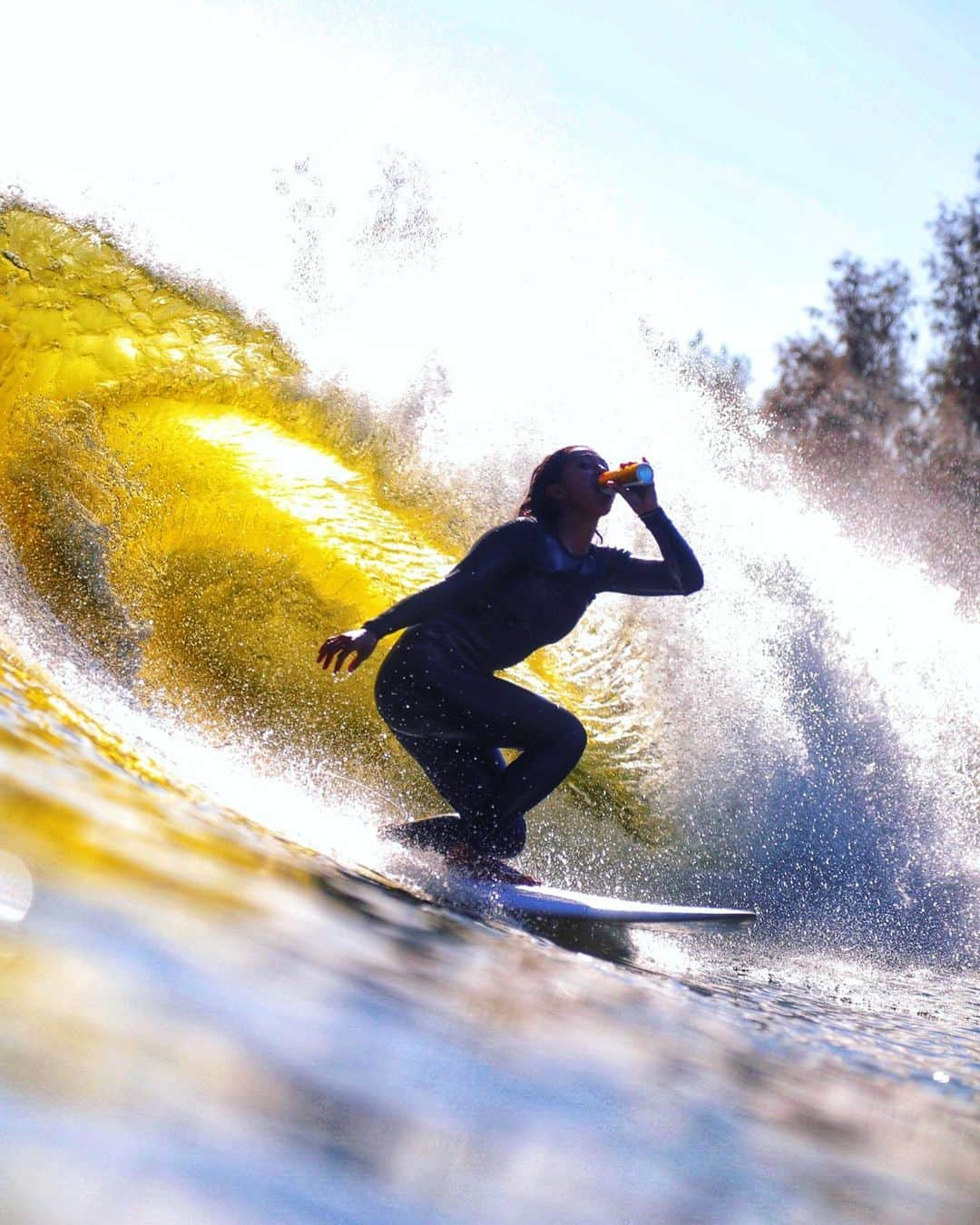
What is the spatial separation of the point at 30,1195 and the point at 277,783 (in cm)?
240

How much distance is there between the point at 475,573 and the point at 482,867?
27.7 inches

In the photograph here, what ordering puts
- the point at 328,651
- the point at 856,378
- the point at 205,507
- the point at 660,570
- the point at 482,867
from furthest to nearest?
the point at 856,378
the point at 205,507
the point at 660,570
the point at 482,867
the point at 328,651

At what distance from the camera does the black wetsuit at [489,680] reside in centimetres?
311

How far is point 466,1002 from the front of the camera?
1.62m

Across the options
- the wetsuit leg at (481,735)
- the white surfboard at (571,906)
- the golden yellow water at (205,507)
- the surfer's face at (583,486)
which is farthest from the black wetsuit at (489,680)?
the golden yellow water at (205,507)

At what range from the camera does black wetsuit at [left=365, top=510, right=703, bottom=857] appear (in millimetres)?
3107

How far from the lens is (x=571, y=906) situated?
2.94 metres

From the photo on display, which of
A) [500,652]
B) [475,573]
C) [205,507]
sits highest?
[475,573]

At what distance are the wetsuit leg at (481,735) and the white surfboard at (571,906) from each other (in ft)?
0.74

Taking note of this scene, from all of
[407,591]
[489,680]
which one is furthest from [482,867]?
[407,591]

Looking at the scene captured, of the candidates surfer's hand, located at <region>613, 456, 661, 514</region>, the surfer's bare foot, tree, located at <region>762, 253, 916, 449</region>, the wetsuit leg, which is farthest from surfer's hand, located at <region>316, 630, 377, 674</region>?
tree, located at <region>762, 253, 916, 449</region>

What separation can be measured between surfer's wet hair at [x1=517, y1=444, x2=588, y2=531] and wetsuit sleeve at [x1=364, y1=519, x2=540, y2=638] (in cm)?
10

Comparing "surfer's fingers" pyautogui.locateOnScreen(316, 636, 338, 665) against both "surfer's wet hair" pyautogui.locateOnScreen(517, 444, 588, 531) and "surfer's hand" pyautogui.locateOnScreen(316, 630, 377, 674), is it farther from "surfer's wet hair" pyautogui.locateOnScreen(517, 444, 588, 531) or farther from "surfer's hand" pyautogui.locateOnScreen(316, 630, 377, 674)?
"surfer's wet hair" pyautogui.locateOnScreen(517, 444, 588, 531)

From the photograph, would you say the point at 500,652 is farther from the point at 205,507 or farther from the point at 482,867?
the point at 205,507
